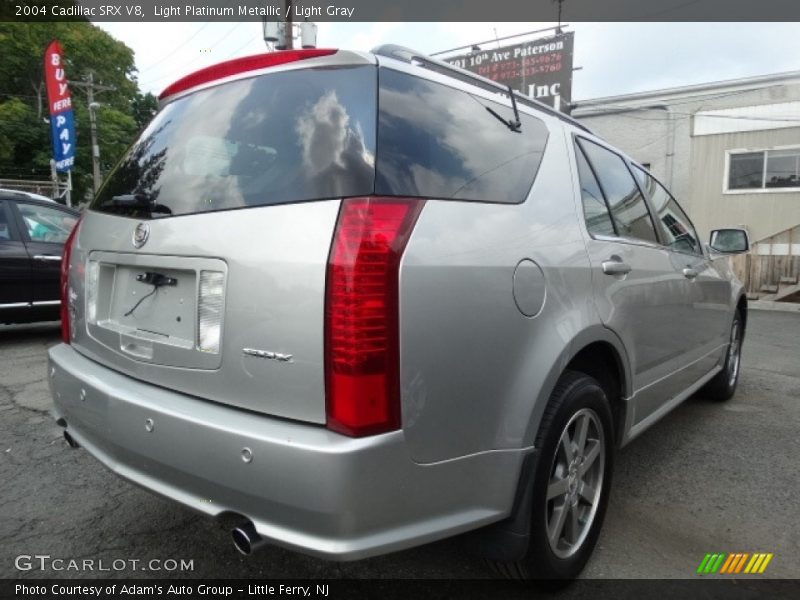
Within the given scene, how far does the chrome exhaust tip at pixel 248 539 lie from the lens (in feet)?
5.14

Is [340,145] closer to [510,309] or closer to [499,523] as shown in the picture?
[510,309]

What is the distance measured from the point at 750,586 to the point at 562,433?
1059mm

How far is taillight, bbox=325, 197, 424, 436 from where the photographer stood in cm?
147

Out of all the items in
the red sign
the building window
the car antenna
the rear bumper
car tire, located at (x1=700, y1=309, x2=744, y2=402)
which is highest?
the red sign

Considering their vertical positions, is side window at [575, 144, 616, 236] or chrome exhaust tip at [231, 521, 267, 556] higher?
side window at [575, 144, 616, 236]

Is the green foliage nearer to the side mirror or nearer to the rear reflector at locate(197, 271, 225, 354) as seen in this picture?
the side mirror

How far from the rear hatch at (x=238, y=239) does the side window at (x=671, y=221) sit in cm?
225

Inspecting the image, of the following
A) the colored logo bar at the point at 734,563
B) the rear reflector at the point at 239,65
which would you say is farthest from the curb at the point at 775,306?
the rear reflector at the point at 239,65

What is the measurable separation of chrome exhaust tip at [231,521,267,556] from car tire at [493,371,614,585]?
0.87 m

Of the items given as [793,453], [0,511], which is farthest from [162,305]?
[793,453]

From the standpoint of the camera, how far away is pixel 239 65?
6.77ft

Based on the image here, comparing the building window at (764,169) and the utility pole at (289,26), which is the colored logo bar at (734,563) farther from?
the utility pole at (289,26)

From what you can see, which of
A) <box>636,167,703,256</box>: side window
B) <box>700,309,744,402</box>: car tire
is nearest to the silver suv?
<box>636,167,703,256</box>: side window

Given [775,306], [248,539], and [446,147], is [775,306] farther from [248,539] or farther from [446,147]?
[248,539]
